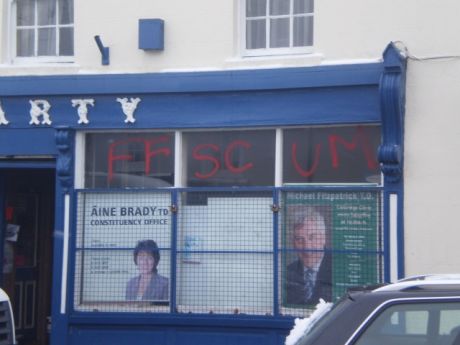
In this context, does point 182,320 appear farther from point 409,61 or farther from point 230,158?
point 409,61

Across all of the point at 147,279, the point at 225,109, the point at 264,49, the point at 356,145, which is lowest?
the point at 147,279

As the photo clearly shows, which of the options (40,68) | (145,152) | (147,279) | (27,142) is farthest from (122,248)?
(40,68)

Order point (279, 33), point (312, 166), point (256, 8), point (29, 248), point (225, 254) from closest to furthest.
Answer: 1. point (312, 166)
2. point (225, 254)
3. point (279, 33)
4. point (256, 8)
5. point (29, 248)

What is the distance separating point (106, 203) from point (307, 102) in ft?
8.96

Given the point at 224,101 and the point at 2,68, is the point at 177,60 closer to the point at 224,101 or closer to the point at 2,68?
the point at 224,101

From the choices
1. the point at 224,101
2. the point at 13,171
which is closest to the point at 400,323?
the point at 224,101

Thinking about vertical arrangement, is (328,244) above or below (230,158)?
below

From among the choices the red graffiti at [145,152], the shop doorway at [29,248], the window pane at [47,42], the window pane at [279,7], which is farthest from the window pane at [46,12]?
the window pane at [279,7]

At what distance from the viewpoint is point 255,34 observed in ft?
39.5

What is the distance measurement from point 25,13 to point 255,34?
302 cm

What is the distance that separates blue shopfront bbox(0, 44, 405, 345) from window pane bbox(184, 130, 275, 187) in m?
0.02

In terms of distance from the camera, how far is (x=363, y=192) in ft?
37.0

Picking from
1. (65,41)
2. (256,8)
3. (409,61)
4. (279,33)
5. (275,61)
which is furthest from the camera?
(65,41)

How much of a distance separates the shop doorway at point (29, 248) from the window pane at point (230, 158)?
9.39 feet
